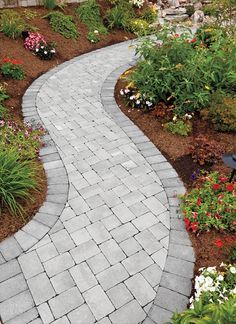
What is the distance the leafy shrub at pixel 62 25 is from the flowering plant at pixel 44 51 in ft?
4.89

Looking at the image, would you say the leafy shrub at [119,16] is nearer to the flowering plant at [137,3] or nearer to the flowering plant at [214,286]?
the flowering plant at [137,3]

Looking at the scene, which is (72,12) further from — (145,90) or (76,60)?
(145,90)

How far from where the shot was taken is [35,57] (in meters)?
9.45

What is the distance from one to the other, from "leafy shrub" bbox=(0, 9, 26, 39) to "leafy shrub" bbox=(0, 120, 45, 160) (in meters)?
4.58

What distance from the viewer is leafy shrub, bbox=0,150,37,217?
4.44 m

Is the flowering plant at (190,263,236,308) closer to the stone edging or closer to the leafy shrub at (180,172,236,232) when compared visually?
the leafy shrub at (180,172,236,232)

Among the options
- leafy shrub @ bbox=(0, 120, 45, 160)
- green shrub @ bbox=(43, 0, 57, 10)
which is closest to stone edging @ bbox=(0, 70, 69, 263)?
leafy shrub @ bbox=(0, 120, 45, 160)

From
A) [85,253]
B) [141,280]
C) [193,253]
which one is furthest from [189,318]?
[85,253]

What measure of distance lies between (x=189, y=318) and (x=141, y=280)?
1.03 meters

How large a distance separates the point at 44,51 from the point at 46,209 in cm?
628

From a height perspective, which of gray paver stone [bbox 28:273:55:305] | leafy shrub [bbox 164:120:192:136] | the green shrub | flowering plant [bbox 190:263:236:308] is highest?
the green shrub

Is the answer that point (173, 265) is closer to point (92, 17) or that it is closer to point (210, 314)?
point (210, 314)

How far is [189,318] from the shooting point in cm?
275

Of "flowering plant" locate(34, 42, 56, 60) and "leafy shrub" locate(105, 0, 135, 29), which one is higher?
"leafy shrub" locate(105, 0, 135, 29)
